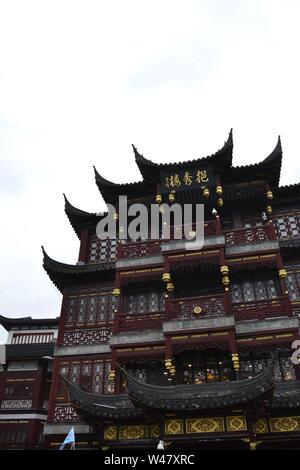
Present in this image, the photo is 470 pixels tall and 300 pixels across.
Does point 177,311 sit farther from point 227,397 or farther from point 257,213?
point 257,213

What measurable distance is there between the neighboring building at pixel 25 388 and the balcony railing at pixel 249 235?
46.8 ft

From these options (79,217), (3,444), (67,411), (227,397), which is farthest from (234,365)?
(3,444)

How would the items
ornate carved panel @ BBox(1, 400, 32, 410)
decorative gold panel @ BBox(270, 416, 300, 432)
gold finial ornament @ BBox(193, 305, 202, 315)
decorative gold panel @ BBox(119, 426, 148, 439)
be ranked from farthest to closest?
ornate carved panel @ BBox(1, 400, 32, 410)
gold finial ornament @ BBox(193, 305, 202, 315)
decorative gold panel @ BBox(119, 426, 148, 439)
decorative gold panel @ BBox(270, 416, 300, 432)

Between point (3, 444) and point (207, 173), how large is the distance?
20.7 m

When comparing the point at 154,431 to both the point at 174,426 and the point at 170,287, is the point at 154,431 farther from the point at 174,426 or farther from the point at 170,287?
the point at 170,287

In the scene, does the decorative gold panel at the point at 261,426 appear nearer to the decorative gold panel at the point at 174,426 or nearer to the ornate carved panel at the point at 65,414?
the decorative gold panel at the point at 174,426

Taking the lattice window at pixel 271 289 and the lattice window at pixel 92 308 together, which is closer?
the lattice window at pixel 271 289

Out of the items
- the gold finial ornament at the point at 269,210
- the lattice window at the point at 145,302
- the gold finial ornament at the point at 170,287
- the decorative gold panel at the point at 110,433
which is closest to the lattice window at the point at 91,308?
the lattice window at the point at 145,302

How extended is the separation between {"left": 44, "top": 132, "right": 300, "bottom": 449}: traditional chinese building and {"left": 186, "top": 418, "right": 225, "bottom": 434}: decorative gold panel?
32mm

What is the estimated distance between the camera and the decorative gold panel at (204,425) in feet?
46.4

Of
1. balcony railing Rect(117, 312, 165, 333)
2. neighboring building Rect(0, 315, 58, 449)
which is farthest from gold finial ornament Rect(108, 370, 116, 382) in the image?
A: neighboring building Rect(0, 315, 58, 449)

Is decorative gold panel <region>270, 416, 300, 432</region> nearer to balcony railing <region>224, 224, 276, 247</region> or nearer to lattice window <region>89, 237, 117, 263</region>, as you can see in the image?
balcony railing <region>224, 224, 276, 247</region>

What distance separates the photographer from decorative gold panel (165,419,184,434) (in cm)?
1441

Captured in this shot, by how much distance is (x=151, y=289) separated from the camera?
66.1 ft
